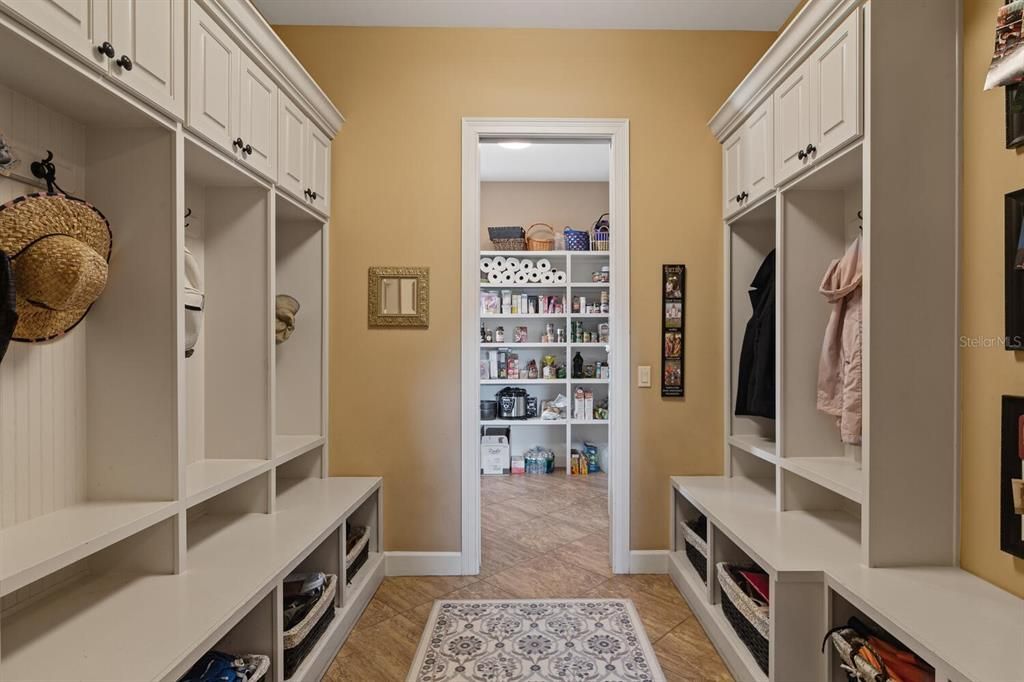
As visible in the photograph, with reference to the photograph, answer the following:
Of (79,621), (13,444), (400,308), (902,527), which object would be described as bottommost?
(79,621)

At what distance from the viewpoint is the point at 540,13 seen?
2.80 metres

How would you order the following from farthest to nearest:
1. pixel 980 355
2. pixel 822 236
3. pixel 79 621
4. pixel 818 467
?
pixel 822 236
pixel 818 467
pixel 980 355
pixel 79 621

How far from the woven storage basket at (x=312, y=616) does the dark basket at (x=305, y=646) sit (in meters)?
0.01

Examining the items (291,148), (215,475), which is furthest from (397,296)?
(215,475)

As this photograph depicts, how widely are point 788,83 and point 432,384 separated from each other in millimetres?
2177

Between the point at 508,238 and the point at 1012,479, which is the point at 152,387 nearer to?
the point at 1012,479

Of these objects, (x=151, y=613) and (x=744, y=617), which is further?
(x=744, y=617)

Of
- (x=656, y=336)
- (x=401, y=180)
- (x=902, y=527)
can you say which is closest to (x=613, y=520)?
(x=656, y=336)

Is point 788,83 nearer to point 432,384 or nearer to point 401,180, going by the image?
point 401,180

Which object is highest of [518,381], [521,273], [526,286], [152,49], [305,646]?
[152,49]

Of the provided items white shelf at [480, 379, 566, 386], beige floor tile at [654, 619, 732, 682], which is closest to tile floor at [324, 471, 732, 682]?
beige floor tile at [654, 619, 732, 682]

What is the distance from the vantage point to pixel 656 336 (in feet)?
9.66

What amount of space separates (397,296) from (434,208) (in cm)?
53

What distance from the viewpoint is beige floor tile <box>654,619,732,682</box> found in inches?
79.0
